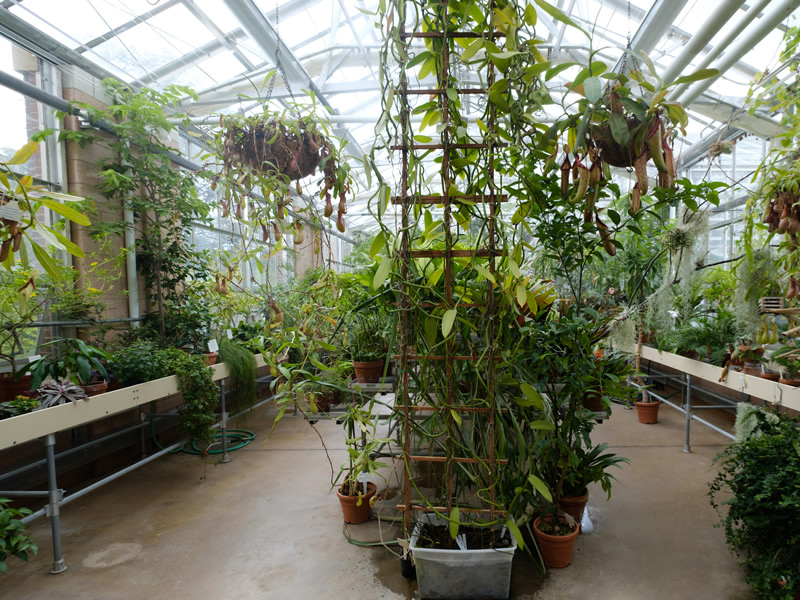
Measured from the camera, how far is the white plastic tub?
1.68 metres

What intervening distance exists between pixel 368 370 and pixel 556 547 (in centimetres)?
117

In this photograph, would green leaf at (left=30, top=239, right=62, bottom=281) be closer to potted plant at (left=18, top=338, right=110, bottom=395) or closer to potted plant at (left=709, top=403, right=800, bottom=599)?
potted plant at (left=18, top=338, right=110, bottom=395)

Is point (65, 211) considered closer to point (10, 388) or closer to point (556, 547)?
point (10, 388)

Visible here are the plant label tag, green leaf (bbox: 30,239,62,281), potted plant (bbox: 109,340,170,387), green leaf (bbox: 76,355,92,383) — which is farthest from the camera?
potted plant (bbox: 109,340,170,387)

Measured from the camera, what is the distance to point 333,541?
230 cm

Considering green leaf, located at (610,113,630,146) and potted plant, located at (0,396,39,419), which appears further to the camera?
potted plant, located at (0,396,39,419)

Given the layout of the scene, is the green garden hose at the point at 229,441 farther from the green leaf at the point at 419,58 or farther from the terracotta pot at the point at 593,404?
the green leaf at the point at 419,58

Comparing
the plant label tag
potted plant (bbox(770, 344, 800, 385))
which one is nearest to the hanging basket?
the plant label tag

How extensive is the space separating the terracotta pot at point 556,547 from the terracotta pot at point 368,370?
102 centimetres

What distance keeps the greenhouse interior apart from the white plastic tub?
11 mm

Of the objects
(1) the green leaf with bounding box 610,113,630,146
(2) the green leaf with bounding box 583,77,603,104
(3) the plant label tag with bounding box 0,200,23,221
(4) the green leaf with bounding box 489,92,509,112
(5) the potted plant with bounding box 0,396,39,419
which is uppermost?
(4) the green leaf with bounding box 489,92,509,112

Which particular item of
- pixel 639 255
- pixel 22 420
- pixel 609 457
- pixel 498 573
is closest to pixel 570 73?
pixel 639 255

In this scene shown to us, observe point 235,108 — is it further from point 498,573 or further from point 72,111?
point 498,573

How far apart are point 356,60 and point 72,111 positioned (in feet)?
7.38
